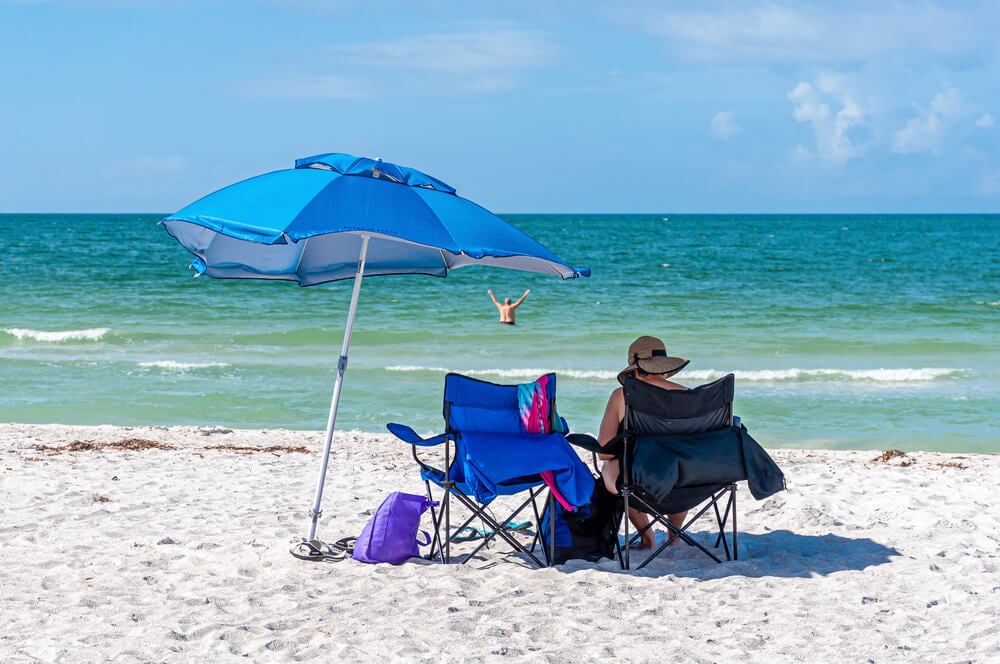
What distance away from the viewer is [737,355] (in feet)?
50.6

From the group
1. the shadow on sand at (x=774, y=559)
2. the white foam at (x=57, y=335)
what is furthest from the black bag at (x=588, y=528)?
the white foam at (x=57, y=335)

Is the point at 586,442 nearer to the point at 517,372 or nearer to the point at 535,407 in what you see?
the point at 535,407

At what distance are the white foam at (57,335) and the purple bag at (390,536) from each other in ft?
44.7

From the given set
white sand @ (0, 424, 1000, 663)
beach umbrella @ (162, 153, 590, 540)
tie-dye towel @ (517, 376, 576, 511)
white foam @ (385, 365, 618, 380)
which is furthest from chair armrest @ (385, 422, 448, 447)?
white foam @ (385, 365, 618, 380)

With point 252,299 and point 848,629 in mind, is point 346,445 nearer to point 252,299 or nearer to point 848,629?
point 848,629

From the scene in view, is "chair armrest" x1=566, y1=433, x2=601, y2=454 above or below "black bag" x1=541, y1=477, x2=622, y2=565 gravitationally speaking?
above

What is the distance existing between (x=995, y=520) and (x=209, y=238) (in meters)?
4.22

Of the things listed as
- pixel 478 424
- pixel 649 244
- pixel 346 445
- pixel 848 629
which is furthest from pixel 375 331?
pixel 649 244

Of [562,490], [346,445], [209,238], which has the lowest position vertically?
[346,445]

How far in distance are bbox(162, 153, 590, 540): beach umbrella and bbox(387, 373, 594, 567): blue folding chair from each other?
0.52 meters

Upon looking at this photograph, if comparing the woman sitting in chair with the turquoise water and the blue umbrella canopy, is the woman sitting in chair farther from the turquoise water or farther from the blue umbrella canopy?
the turquoise water

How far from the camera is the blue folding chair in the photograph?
433 centimetres

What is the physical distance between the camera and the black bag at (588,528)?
4699mm

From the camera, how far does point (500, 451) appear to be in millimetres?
4379
